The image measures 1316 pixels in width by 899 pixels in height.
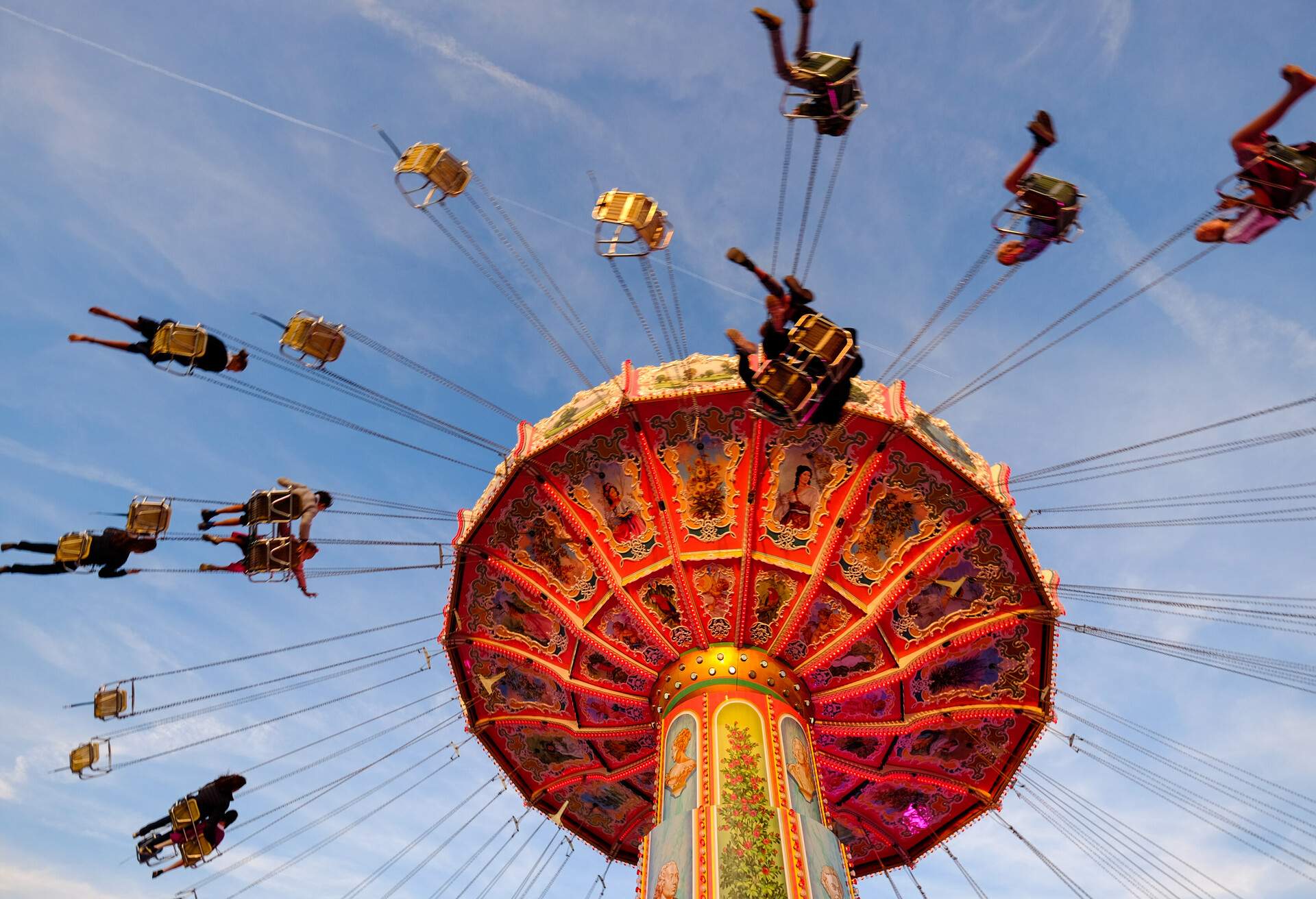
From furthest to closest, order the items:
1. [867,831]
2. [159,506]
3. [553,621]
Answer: [867,831] < [553,621] < [159,506]

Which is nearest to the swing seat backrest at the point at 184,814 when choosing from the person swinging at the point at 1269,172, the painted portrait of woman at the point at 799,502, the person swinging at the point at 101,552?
the person swinging at the point at 101,552

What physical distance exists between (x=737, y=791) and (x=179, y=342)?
9.86m

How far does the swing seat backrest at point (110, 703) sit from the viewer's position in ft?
46.8

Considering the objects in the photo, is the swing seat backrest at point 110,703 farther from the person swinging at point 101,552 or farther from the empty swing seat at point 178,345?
the empty swing seat at point 178,345

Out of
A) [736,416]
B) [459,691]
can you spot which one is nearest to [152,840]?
[459,691]

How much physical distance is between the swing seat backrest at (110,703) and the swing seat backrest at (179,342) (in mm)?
6062

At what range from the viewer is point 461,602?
15.7 meters

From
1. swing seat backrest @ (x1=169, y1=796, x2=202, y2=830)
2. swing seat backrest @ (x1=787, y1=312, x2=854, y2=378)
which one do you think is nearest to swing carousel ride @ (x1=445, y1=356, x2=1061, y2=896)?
swing seat backrest @ (x1=787, y1=312, x2=854, y2=378)

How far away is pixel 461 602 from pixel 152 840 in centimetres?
608

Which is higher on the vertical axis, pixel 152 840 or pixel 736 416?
pixel 736 416

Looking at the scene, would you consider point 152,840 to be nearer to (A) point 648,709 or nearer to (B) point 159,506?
(B) point 159,506

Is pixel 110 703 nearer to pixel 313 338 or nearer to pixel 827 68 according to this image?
pixel 313 338

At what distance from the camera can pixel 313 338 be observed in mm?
12867

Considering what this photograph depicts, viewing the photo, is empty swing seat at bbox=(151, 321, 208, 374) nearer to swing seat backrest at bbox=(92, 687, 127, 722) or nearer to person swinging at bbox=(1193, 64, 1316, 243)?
swing seat backrest at bbox=(92, 687, 127, 722)
